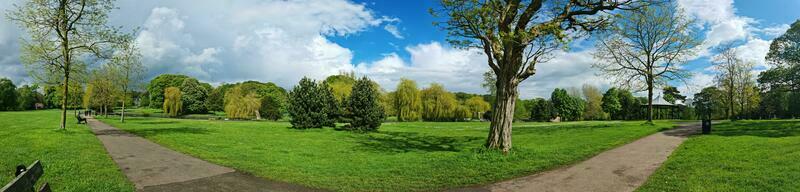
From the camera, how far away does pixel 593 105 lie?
253ft

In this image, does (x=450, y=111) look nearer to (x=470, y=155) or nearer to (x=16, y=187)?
(x=470, y=155)

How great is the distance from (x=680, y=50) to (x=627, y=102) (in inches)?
2023

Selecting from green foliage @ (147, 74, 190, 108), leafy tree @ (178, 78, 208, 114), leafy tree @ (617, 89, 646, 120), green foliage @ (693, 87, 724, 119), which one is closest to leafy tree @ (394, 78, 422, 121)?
green foliage @ (693, 87, 724, 119)

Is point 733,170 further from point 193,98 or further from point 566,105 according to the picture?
point 193,98

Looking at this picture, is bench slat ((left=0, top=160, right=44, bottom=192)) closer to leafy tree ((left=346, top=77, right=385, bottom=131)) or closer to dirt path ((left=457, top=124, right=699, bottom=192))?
dirt path ((left=457, top=124, right=699, bottom=192))

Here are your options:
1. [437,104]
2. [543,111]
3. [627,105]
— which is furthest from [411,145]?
[627,105]

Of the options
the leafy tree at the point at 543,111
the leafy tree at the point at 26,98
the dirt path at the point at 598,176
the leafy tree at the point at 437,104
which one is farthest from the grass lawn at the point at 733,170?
the leafy tree at the point at 26,98

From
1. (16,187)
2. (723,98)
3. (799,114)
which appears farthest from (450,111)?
(16,187)

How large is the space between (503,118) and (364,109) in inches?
656

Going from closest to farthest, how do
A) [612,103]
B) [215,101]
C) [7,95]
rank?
[612,103] → [7,95] → [215,101]

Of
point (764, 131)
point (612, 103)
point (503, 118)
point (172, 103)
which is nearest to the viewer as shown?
point (503, 118)

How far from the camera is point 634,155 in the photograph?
484 inches

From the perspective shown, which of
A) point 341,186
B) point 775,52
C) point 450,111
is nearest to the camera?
point 341,186

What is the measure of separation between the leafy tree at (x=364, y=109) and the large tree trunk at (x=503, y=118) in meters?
16.2
